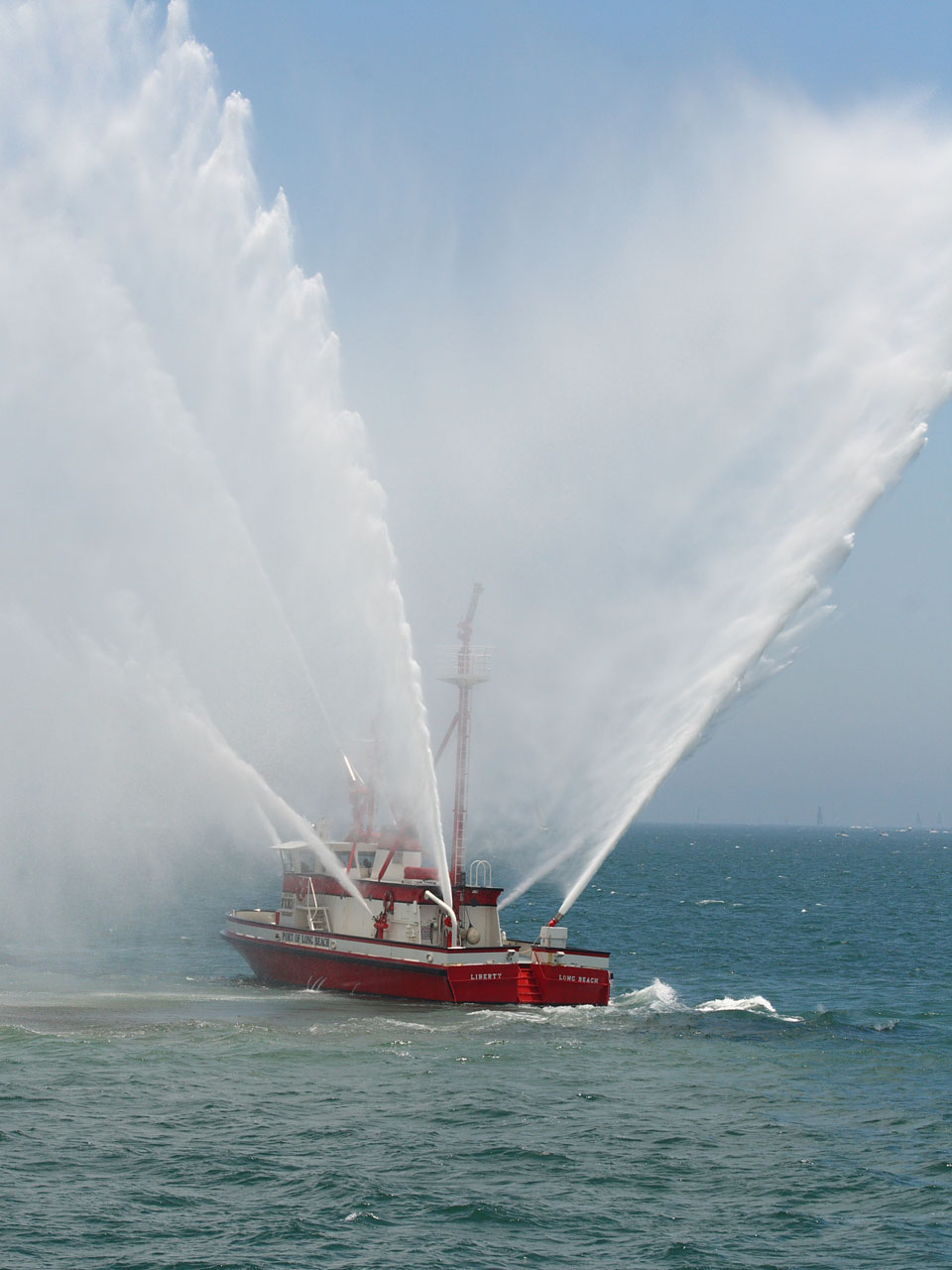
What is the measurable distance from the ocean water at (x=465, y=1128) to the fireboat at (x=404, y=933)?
53.2 inches

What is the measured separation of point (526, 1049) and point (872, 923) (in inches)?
2215

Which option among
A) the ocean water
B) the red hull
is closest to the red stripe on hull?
the red hull

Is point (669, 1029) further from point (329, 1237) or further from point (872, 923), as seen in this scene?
point (872, 923)

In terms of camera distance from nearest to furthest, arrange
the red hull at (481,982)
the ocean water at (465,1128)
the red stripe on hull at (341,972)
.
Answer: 1. the ocean water at (465,1128)
2. the red hull at (481,982)
3. the red stripe on hull at (341,972)

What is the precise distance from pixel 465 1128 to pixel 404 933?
58.1 feet

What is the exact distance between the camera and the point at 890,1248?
20.0 m

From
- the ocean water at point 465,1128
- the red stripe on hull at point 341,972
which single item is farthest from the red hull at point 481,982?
the ocean water at point 465,1128

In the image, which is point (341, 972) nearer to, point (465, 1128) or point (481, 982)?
point (481, 982)

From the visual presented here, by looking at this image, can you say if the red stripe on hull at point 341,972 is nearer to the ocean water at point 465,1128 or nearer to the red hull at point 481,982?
the red hull at point 481,982

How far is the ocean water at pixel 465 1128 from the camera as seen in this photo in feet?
65.0

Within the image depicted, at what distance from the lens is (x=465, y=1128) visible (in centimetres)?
2578

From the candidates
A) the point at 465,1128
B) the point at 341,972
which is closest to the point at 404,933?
the point at 341,972

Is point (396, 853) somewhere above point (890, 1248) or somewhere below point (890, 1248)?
above

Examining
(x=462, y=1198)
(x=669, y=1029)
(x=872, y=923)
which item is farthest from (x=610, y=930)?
(x=462, y=1198)
